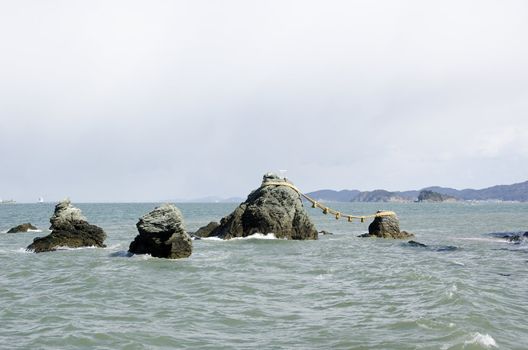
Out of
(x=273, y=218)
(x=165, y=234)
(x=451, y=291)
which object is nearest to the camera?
(x=451, y=291)

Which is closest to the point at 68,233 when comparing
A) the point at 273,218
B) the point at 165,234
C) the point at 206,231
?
the point at 165,234

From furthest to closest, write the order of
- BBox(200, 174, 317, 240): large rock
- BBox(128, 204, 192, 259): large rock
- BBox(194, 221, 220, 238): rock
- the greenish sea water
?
BBox(194, 221, 220, 238): rock → BBox(200, 174, 317, 240): large rock → BBox(128, 204, 192, 259): large rock → the greenish sea water

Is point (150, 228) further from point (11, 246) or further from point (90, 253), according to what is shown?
point (11, 246)

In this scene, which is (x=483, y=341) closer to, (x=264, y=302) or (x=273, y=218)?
(x=264, y=302)

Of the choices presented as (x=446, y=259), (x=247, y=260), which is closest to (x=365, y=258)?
(x=446, y=259)

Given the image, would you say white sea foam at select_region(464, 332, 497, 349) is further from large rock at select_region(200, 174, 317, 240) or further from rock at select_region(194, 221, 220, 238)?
rock at select_region(194, 221, 220, 238)

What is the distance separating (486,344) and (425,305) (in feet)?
13.4

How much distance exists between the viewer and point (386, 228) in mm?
44438

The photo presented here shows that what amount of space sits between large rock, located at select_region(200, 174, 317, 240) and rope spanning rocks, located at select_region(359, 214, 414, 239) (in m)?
5.50

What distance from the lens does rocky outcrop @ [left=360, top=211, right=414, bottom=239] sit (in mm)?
44219

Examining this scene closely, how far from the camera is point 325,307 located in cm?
1577

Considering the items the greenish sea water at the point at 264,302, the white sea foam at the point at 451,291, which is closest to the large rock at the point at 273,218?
the greenish sea water at the point at 264,302

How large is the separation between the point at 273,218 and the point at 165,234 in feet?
50.9

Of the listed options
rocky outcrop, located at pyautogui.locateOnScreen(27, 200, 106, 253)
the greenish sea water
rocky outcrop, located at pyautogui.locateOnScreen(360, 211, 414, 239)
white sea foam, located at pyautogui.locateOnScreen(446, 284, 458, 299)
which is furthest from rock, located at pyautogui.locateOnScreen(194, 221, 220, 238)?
white sea foam, located at pyautogui.locateOnScreen(446, 284, 458, 299)
